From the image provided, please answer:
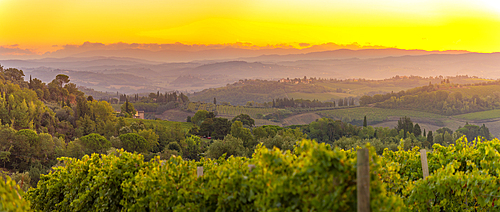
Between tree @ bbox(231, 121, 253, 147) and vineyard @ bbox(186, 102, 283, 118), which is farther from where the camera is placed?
vineyard @ bbox(186, 102, 283, 118)

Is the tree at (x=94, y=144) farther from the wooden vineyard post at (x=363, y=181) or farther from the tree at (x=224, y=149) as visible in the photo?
the wooden vineyard post at (x=363, y=181)

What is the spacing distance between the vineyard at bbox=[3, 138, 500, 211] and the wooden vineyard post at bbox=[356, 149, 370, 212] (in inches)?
2.9

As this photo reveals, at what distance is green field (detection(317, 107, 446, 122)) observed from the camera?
141750 mm

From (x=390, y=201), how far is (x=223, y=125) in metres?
71.7

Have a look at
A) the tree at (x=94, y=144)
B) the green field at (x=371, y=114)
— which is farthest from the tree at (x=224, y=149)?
the green field at (x=371, y=114)

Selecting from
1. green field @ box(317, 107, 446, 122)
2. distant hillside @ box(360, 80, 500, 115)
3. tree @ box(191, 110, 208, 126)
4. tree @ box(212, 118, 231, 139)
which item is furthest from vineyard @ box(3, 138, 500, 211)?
distant hillside @ box(360, 80, 500, 115)

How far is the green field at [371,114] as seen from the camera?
14175 cm

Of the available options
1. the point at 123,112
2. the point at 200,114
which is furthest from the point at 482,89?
the point at 123,112

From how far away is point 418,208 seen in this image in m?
5.39

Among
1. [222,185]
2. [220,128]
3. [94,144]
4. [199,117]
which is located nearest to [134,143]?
[94,144]

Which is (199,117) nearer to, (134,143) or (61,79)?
(134,143)

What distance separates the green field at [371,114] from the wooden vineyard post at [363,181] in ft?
469

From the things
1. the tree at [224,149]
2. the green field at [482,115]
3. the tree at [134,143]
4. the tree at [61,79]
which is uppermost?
the tree at [61,79]

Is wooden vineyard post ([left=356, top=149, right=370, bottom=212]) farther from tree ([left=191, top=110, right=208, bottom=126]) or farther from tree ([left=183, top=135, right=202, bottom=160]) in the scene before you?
tree ([left=191, top=110, right=208, bottom=126])
